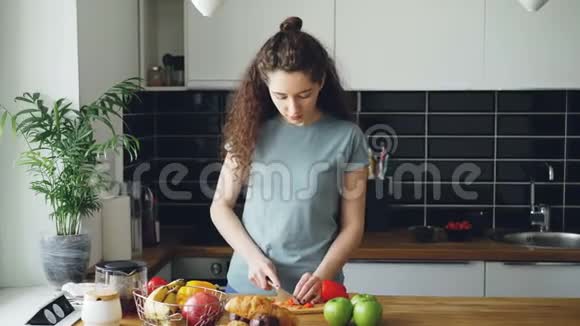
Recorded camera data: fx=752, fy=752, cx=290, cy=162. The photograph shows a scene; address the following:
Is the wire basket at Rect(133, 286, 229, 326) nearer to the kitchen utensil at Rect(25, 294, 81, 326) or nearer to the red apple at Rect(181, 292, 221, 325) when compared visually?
the red apple at Rect(181, 292, 221, 325)

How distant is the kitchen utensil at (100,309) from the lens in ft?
5.69

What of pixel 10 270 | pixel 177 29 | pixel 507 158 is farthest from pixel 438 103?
pixel 10 270

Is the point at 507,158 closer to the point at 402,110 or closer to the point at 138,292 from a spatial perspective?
the point at 402,110

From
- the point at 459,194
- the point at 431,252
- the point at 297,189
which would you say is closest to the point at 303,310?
the point at 297,189

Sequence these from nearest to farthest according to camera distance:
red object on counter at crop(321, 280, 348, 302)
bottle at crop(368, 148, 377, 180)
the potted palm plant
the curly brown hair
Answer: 1. red object on counter at crop(321, 280, 348, 302)
2. the curly brown hair
3. the potted palm plant
4. bottle at crop(368, 148, 377, 180)

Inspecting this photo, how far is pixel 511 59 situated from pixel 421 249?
90 centimetres

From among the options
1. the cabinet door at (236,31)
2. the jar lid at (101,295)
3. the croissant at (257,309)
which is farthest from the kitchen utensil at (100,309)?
the cabinet door at (236,31)

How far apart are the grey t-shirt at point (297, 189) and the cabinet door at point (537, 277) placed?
1.12m

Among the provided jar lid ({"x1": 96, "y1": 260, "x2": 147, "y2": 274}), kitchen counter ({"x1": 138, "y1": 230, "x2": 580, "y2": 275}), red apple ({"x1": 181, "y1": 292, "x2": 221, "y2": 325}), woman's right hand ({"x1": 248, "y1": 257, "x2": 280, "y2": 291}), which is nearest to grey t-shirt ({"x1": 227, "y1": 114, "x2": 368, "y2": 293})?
woman's right hand ({"x1": 248, "y1": 257, "x2": 280, "y2": 291})

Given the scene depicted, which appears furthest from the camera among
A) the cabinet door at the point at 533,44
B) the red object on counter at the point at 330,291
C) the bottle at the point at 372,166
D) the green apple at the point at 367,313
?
the bottle at the point at 372,166

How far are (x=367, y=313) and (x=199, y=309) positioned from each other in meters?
0.39

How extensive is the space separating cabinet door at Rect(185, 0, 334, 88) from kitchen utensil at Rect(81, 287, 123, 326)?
5.49ft

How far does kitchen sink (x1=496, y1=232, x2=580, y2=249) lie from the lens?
3.41 m

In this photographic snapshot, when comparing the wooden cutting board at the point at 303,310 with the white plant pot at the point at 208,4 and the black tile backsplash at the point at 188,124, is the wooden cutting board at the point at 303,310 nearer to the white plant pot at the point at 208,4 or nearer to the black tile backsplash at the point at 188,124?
the white plant pot at the point at 208,4
